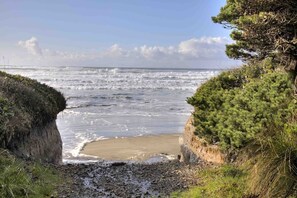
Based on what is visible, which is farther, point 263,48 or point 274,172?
point 263,48

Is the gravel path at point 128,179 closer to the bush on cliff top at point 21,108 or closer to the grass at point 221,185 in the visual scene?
the grass at point 221,185

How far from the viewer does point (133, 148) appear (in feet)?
52.6

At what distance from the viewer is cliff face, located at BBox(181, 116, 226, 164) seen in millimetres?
10652

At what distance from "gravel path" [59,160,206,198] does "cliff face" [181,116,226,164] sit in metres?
0.52

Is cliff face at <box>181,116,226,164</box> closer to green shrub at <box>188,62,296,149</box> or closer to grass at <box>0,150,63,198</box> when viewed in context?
green shrub at <box>188,62,296,149</box>

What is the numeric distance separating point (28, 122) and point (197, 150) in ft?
17.1

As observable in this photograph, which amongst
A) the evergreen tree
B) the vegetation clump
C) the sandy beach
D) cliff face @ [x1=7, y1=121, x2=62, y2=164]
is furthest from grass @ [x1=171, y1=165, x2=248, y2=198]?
the sandy beach

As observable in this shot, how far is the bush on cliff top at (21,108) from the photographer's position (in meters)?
9.50

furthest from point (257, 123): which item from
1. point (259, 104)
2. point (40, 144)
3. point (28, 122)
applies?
point (40, 144)

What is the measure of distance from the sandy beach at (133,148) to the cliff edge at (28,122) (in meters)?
2.41

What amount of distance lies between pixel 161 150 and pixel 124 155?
164cm

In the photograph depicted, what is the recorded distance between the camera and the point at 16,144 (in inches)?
389

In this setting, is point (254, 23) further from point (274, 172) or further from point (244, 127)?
point (274, 172)

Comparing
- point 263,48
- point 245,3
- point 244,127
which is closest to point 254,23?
point 245,3
